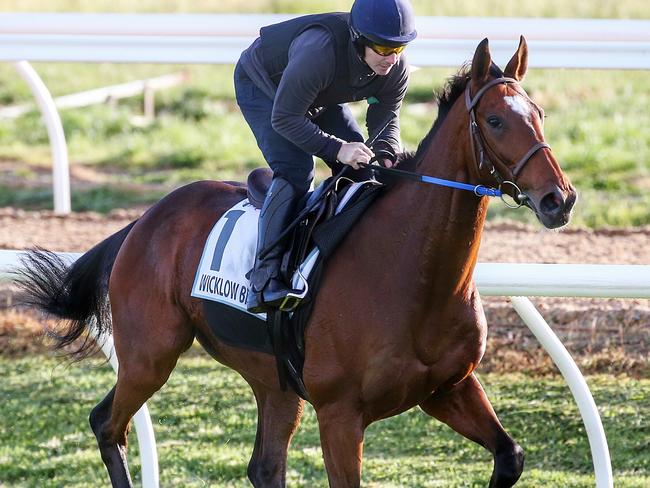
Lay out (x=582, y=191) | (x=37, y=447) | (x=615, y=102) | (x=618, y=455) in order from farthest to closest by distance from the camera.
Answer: (x=615, y=102)
(x=582, y=191)
(x=37, y=447)
(x=618, y=455)

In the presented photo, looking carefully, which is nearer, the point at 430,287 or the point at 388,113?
the point at 430,287

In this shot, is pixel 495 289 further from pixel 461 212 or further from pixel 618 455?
pixel 618 455

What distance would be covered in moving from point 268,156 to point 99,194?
5028 mm

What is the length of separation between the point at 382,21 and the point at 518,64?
437 millimetres

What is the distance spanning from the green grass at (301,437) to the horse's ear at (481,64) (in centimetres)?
191

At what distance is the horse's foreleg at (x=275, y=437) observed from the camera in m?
4.83

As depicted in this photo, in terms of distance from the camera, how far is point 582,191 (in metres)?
9.07

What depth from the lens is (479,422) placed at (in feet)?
14.2

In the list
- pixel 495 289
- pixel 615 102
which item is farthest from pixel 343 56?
pixel 615 102

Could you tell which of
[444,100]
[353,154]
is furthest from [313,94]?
[444,100]

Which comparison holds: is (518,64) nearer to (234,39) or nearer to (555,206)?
(555,206)

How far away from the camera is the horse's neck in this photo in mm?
4031

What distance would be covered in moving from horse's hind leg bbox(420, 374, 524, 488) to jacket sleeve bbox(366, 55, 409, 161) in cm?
81

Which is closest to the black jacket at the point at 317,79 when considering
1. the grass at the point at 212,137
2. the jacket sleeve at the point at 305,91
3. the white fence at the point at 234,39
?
the jacket sleeve at the point at 305,91
